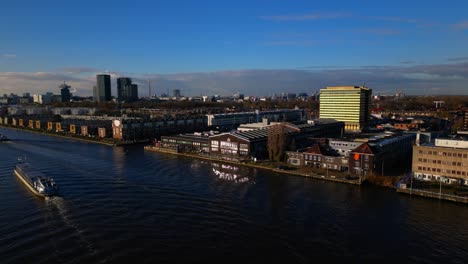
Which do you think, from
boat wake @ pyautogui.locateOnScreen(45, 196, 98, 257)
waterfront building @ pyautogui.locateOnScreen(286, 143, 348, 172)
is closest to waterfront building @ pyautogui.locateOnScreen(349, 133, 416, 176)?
waterfront building @ pyautogui.locateOnScreen(286, 143, 348, 172)

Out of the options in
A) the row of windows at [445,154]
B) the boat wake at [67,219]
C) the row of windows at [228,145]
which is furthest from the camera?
the row of windows at [228,145]

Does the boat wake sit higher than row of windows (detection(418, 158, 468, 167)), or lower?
lower

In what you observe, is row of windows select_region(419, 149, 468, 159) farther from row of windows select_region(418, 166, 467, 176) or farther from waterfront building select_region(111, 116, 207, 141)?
waterfront building select_region(111, 116, 207, 141)

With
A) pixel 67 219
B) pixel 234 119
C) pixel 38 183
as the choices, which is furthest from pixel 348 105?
pixel 67 219

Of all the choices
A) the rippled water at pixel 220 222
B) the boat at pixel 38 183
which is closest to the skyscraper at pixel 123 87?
the rippled water at pixel 220 222

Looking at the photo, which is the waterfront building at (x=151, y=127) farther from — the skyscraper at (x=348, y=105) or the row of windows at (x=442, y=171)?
the row of windows at (x=442, y=171)

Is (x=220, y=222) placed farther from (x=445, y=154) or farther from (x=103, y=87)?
(x=103, y=87)

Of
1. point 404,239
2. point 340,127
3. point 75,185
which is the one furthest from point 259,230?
point 340,127
